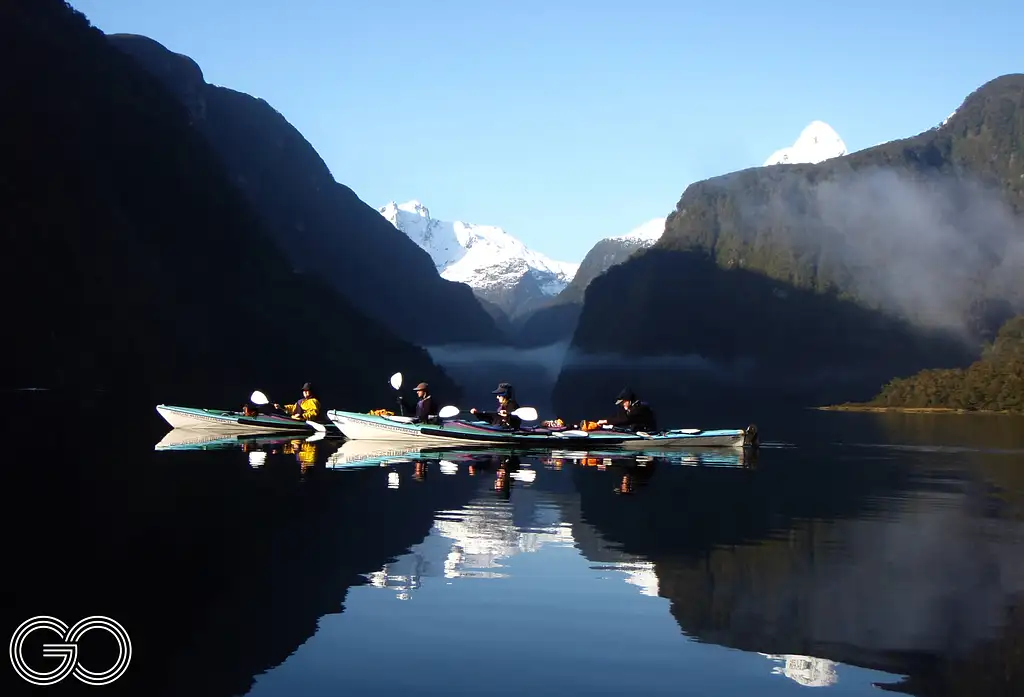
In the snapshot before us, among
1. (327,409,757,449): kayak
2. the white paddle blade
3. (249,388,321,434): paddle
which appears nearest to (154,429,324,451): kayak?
(249,388,321,434): paddle

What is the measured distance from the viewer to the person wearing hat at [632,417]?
5356 cm

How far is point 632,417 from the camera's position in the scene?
5369cm

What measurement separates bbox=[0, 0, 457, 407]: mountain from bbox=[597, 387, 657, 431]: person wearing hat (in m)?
64.2

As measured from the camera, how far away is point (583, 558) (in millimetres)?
24188

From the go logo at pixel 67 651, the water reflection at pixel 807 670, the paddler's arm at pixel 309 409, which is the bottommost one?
the water reflection at pixel 807 670

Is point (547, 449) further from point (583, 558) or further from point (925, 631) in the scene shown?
point (925, 631)

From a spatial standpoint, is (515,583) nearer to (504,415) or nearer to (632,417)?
(504,415)

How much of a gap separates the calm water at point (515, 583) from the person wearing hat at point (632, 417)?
1354 centimetres

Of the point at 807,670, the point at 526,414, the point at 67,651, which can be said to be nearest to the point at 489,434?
the point at 526,414

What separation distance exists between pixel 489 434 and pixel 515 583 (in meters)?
31.3

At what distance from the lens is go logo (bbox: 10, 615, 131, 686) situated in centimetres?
1457

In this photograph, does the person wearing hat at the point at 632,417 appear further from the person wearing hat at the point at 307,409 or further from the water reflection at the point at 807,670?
the water reflection at the point at 807,670

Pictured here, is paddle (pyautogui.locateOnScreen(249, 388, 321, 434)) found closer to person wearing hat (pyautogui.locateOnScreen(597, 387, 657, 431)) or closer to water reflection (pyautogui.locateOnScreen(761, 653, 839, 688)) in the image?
person wearing hat (pyautogui.locateOnScreen(597, 387, 657, 431))

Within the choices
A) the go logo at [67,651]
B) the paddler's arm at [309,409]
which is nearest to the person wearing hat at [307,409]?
the paddler's arm at [309,409]
